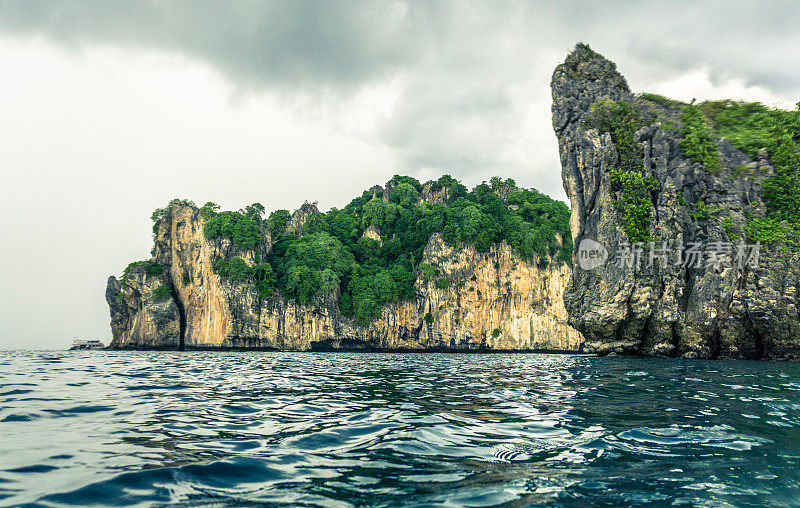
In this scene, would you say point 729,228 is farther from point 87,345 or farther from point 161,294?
point 87,345

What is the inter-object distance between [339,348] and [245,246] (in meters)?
22.1

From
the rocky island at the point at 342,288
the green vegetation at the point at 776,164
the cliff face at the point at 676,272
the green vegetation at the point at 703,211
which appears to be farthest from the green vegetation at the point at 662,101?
the rocky island at the point at 342,288

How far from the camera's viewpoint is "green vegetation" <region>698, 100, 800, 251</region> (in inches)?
1091

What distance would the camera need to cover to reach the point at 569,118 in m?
40.0

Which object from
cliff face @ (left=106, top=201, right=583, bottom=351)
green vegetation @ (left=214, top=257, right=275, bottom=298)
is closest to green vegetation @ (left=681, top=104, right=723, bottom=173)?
cliff face @ (left=106, top=201, right=583, bottom=351)

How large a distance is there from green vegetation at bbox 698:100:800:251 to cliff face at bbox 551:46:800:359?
67 centimetres

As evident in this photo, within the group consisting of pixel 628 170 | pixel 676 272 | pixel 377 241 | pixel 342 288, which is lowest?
pixel 676 272

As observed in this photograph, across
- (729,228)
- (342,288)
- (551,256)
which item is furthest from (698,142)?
(342,288)

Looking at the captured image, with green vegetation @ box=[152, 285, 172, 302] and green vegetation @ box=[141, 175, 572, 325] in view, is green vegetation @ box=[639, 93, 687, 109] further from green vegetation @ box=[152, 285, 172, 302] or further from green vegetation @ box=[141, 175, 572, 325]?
green vegetation @ box=[152, 285, 172, 302]

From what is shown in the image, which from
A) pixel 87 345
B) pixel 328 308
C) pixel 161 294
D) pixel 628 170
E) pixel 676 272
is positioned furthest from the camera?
pixel 87 345

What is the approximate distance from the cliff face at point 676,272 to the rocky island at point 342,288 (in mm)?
32372

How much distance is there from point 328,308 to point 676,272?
159 feet

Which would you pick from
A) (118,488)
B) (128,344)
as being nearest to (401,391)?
(118,488)

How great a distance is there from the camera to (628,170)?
34625 mm
